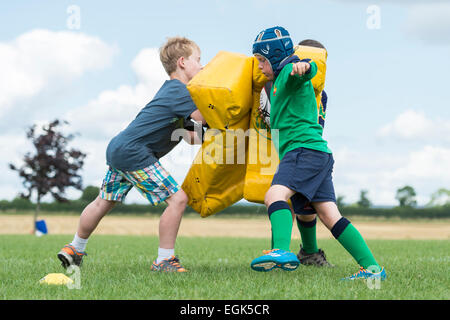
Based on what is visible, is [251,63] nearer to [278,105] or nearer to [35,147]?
[278,105]

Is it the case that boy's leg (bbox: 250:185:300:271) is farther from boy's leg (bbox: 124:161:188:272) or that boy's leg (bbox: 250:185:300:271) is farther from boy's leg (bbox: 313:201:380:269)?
boy's leg (bbox: 124:161:188:272)

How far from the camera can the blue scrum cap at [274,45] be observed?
11.1 ft

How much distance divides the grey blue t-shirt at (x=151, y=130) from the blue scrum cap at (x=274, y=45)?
3.10 ft

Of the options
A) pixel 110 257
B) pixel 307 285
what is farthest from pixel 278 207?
pixel 110 257

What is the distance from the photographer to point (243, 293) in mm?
2904

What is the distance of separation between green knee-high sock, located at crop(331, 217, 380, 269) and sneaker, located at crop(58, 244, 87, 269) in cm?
242

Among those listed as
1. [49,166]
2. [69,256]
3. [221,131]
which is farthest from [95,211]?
[49,166]

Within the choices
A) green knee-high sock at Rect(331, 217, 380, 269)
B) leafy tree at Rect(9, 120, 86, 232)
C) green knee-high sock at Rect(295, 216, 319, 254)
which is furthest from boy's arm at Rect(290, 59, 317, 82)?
leafy tree at Rect(9, 120, 86, 232)

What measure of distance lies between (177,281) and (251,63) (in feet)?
6.04

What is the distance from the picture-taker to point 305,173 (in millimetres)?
3320

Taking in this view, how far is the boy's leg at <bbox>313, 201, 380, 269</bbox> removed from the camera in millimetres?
3447

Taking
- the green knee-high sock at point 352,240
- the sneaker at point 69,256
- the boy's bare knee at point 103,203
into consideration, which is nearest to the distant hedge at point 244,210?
the sneaker at point 69,256

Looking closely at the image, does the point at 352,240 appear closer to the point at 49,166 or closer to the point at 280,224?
the point at 280,224

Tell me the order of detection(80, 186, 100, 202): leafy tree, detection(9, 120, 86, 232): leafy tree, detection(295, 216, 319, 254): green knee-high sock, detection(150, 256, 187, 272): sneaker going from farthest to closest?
detection(9, 120, 86, 232): leafy tree, detection(80, 186, 100, 202): leafy tree, detection(295, 216, 319, 254): green knee-high sock, detection(150, 256, 187, 272): sneaker
